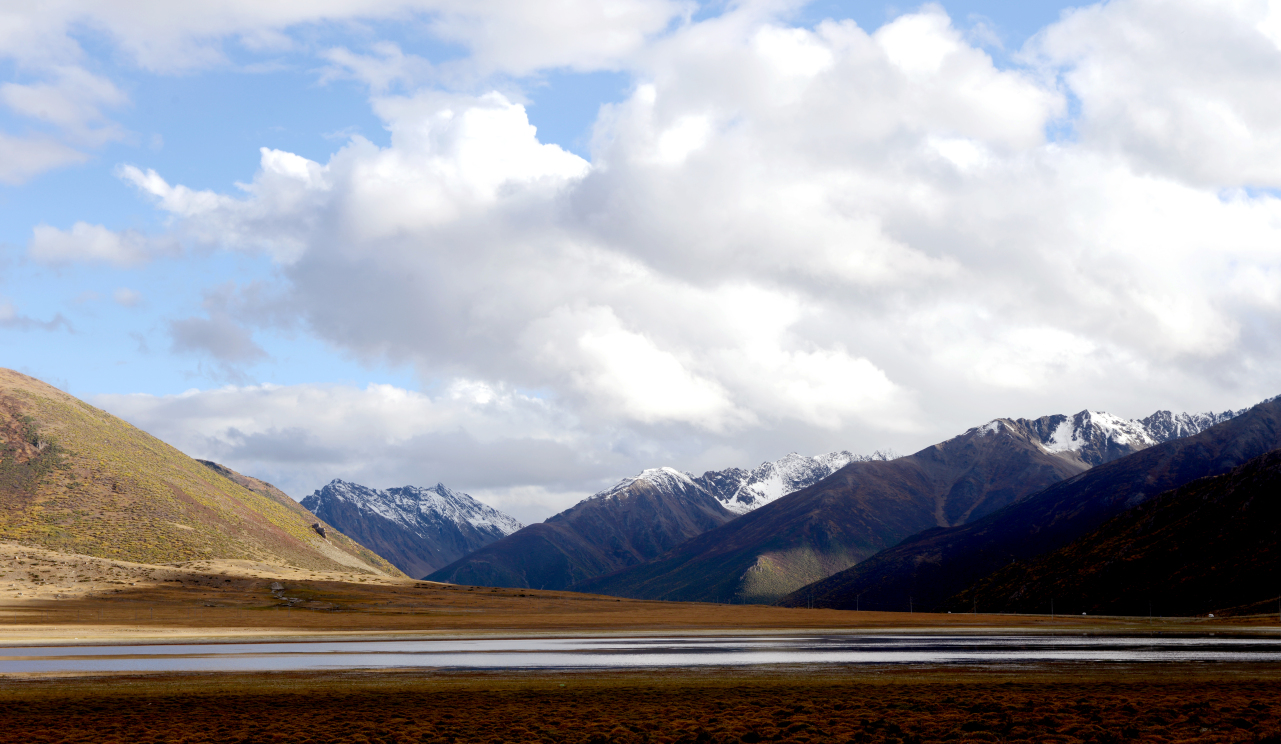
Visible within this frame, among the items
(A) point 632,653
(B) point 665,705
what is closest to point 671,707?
(B) point 665,705

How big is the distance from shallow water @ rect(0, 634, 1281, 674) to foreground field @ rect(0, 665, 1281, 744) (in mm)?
9378

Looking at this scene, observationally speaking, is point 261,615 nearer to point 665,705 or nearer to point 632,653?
point 632,653

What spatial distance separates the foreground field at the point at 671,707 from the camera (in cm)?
3306

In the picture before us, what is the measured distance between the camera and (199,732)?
114 ft

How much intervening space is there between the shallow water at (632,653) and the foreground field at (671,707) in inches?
369

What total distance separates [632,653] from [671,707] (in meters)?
34.6

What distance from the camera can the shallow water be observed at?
6144cm

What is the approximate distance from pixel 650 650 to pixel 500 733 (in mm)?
44131

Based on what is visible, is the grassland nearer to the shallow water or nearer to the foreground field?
the foreground field

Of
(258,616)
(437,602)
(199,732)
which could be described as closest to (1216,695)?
(199,732)

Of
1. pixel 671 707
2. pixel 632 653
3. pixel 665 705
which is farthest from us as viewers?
pixel 632 653

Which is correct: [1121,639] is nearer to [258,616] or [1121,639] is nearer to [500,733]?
[500,733]

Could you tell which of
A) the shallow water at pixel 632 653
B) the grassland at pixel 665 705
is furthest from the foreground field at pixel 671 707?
the shallow water at pixel 632 653

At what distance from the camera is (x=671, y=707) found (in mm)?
39656
